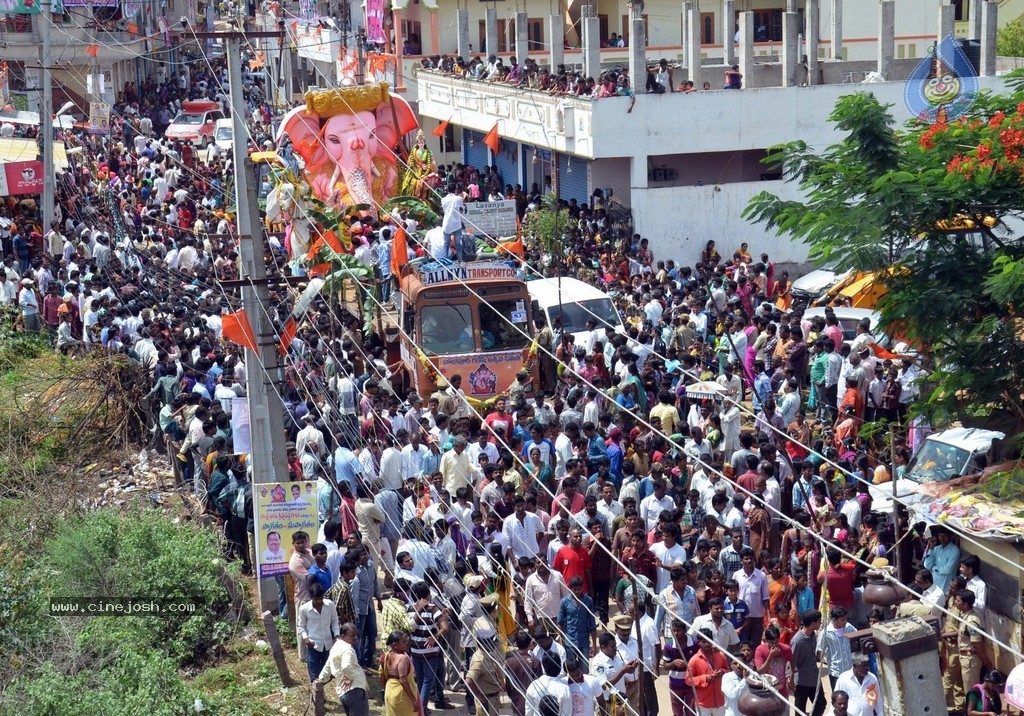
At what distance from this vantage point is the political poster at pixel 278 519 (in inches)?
486

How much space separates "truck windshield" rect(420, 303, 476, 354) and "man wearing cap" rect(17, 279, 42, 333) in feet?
26.7

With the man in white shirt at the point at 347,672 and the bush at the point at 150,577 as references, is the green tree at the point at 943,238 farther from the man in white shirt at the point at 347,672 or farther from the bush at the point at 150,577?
the bush at the point at 150,577

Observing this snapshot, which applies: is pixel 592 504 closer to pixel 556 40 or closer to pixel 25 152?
pixel 556 40

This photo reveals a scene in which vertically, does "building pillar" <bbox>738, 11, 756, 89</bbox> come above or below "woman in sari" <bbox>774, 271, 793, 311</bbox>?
above

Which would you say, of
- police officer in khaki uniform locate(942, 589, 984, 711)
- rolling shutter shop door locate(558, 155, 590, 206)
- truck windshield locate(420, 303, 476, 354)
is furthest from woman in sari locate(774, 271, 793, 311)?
police officer in khaki uniform locate(942, 589, 984, 711)

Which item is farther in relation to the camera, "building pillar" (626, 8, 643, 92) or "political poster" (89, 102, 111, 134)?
"political poster" (89, 102, 111, 134)

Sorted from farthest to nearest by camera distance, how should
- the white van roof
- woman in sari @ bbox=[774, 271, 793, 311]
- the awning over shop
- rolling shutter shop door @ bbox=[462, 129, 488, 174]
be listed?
rolling shutter shop door @ bbox=[462, 129, 488, 174]
the awning over shop
woman in sari @ bbox=[774, 271, 793, 311]
the white van roof

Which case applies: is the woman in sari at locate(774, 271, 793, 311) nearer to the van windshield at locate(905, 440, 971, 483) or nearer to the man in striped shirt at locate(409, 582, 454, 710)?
the van windshield at locate(905, 440, 971, 483)

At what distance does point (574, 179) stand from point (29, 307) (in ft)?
36.5

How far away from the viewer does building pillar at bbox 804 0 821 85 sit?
27484 mm

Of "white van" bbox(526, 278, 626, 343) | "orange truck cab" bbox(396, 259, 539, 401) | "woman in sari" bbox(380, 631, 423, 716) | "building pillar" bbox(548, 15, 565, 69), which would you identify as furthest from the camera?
"building pillar" bbox(548, 15, 565, 69)
